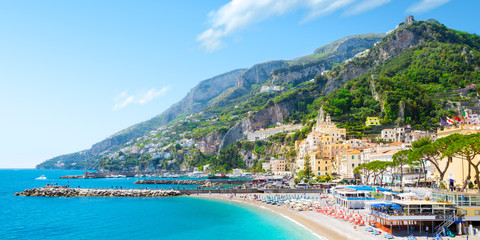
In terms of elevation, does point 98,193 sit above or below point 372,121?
below

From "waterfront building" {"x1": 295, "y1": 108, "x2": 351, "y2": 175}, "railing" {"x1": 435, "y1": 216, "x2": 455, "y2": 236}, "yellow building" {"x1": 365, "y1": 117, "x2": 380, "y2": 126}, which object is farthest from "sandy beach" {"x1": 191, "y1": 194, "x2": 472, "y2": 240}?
"yellow building" {"x1": 365, "y1": 117, "x2": 380, "y2": 126}

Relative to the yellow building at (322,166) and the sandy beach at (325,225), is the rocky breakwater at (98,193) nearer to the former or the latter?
the sandy beach at (325,225)

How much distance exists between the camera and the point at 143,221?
48156mm

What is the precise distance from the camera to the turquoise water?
39.7 meters

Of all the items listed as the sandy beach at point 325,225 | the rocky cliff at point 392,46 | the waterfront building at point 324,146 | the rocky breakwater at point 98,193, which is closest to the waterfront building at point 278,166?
the waterfront building at point 324,146

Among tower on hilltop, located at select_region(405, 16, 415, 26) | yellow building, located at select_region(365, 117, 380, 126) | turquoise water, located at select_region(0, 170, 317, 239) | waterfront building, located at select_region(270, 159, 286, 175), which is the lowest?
turquoise water, located at select_region(0, 170, 317, 239)

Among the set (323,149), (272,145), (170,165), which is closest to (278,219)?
(323,149)

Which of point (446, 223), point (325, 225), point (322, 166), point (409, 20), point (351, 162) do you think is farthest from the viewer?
point (409, 20)

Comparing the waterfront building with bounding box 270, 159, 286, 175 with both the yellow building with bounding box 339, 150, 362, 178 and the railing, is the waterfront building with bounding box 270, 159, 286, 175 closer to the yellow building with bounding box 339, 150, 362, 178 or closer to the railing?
the yellow building with bounding box 339, 150, 362, 178

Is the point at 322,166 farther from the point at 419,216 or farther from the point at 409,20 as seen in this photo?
the point at 409,20

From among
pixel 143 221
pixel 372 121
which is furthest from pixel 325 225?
pixel 372 121

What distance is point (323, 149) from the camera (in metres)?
96.2

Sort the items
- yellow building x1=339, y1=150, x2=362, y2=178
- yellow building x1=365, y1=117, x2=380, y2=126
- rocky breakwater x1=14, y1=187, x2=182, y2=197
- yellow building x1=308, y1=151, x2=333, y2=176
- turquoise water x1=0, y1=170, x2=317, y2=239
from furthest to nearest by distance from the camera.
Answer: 1. yellow building x1=365, y1=117, x2=380, y2=126
2. yellow building x1=308, y1=151, x2=333, y2=176
3. rocky breakwater x1=14, y1=187, x2=182, y2=197
4. yellow building x1=339, y1=150, x2=362, y2=178
5. turquoise water x1=0, y1=170, x2=317, y2=239

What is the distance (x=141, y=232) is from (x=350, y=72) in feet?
440
